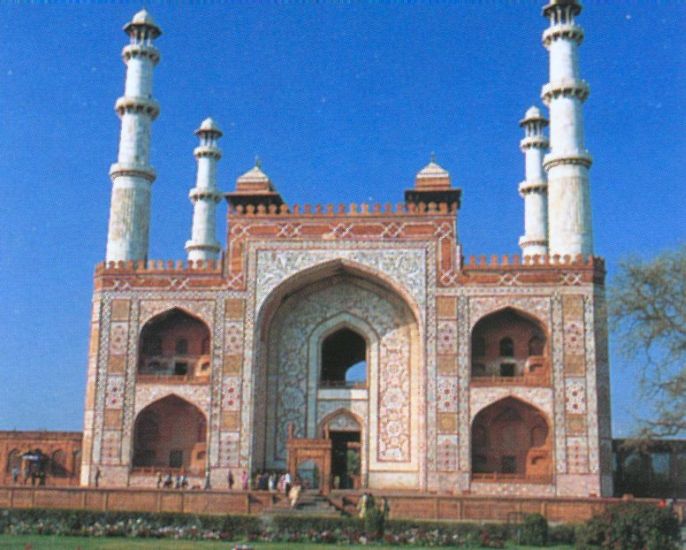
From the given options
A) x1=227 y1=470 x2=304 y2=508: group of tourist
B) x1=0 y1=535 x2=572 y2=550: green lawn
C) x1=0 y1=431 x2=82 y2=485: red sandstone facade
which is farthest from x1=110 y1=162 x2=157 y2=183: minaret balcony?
x1=0 y1=535 x2=572 y2=550: green lawn

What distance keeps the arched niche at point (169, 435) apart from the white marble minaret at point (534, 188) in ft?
41.9

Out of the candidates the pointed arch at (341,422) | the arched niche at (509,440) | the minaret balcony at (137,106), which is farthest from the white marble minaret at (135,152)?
the arched niche at (509,440)

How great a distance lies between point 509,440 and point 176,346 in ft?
30.9

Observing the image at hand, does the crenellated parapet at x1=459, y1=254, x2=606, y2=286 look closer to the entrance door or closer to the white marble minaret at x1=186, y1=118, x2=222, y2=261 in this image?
the entrance door

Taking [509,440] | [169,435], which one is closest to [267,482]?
[169,435]

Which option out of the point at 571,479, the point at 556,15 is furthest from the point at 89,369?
the point at 556,15

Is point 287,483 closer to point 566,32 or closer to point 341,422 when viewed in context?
point 341,422

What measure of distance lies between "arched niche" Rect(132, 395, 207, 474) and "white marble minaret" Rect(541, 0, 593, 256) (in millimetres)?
10780

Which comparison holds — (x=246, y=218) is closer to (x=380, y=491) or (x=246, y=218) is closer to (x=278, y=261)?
(x=278, y=261)

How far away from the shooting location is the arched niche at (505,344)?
26016 mm

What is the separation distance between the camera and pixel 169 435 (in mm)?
26828

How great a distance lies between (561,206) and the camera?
26.9m

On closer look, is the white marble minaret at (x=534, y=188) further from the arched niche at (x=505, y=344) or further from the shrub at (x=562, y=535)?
the shrub at (x=562, y=535)

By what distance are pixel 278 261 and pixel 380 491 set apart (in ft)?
21.6
